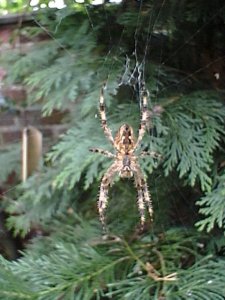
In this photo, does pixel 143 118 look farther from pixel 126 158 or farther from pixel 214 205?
pixel 214 205

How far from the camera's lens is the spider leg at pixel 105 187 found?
3.92 feet

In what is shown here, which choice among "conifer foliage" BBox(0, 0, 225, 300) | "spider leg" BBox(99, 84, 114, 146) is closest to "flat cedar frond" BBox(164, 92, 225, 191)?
"conifer foliage" BBox(0, 0, 225, 300)

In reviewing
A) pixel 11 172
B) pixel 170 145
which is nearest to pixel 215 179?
pixel 170 145

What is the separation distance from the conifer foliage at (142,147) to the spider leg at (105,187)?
0.02 m

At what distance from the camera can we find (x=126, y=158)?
3.98 ft

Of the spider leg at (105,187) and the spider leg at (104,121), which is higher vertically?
the spider leg at (104,121)

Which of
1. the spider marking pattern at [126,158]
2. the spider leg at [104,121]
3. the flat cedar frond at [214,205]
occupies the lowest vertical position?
the flat cedar frond at [214,205]

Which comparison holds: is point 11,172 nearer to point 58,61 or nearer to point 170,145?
point 58,61

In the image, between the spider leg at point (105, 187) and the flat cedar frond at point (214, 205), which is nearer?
the flat cedar frond at point (214, 205)

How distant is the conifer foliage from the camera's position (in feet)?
3.59

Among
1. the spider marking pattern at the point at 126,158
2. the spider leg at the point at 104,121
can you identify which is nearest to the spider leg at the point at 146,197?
the spider marking pattern at the point at 126,158

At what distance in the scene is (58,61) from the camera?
4.32ft

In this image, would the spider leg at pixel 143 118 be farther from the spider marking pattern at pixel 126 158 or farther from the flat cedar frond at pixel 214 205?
the flat cedar frond at pixel 214 205

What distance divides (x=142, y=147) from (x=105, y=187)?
0.38ft
